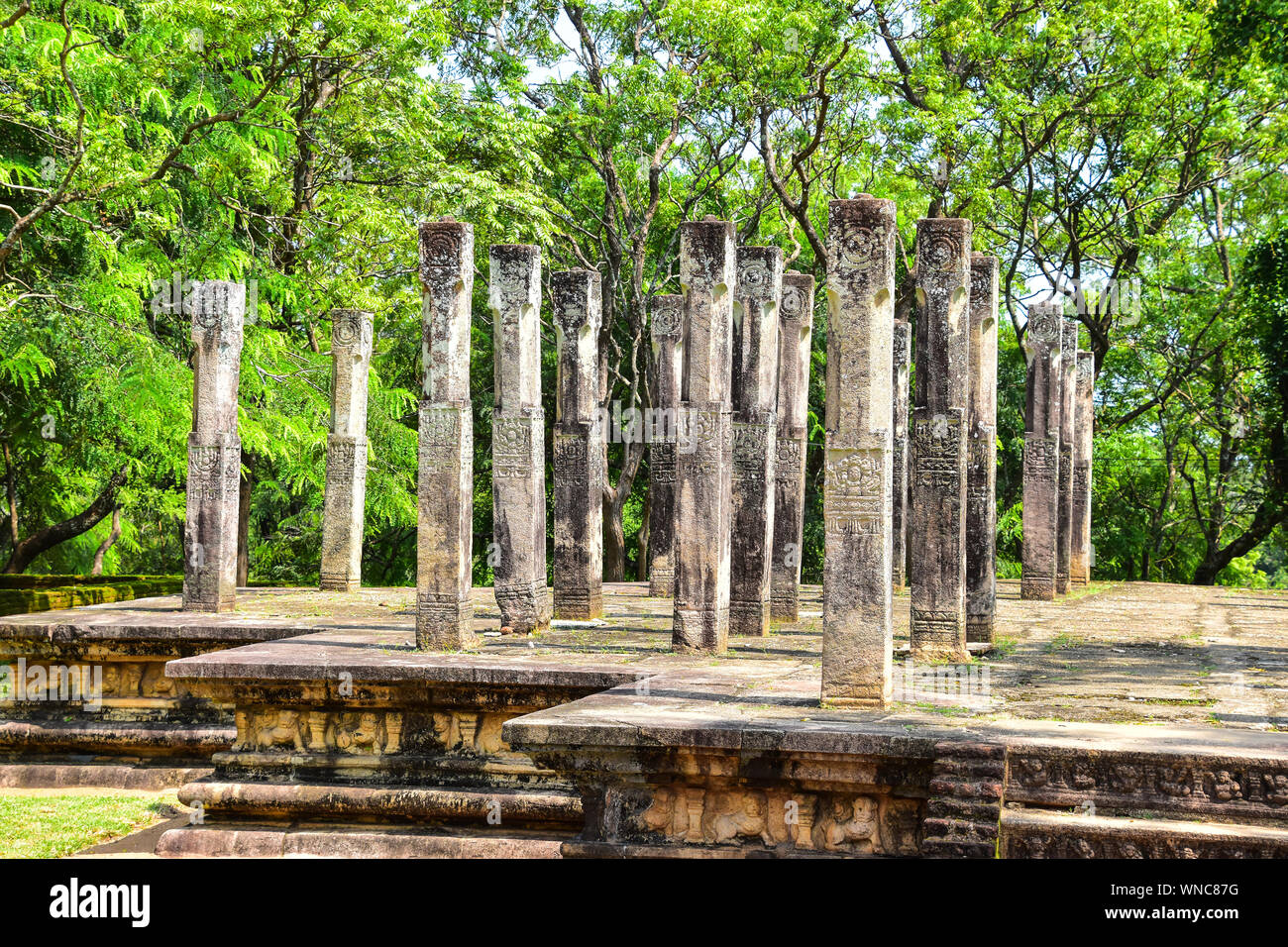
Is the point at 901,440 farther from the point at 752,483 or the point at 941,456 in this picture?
the point at 941,456

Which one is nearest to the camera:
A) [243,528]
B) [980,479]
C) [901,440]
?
[980,479]

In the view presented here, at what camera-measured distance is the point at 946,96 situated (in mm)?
19094

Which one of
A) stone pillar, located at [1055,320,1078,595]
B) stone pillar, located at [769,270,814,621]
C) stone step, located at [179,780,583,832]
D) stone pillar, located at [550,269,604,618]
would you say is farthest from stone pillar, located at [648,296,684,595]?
stone pillar, located at [1055,320,1078,595]

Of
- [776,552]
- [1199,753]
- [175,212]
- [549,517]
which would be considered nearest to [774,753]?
[1199,753]

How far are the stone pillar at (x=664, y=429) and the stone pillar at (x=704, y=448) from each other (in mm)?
3489

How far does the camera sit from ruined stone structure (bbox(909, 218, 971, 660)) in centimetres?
909

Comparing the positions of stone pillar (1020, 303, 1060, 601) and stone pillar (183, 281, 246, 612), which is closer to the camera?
stone pillar (183, 281, 246, 612)

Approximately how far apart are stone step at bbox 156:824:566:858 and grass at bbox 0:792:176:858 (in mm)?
573

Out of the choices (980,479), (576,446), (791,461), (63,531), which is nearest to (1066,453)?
(791,461)

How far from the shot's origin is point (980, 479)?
1046 centimetres

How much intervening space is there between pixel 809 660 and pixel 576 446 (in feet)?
11.2

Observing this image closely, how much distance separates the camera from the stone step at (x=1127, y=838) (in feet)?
17.8

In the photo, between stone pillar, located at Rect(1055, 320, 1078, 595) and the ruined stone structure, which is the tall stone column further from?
stone pillar, located at Rect(1055, 320, 1078, 595)

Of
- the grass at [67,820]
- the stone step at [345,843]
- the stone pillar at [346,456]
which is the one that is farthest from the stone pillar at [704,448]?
the stone pillar at [346,456]
